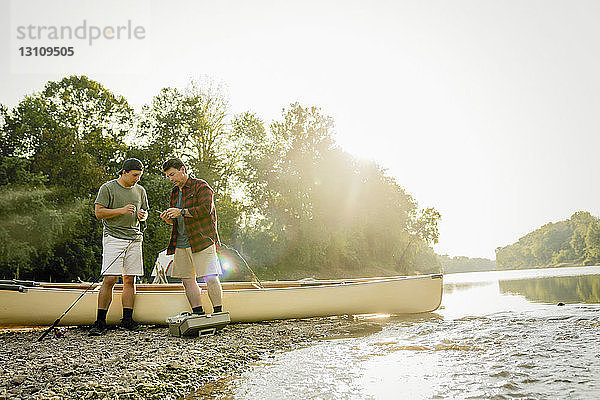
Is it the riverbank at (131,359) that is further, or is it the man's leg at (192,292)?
the man's leg at (192,292)

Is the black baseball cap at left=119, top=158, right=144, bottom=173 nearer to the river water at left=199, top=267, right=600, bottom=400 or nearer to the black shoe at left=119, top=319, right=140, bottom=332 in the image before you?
the black shoe at left=119, top=319, right=140, bottom=332

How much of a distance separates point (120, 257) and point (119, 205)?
1.95 feet

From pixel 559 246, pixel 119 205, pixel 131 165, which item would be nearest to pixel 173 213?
pixel 119 205

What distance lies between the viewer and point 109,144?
21.1 metres

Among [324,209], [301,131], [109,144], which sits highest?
[301,131]

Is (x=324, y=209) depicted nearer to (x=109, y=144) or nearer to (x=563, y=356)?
(x=109, y=144)

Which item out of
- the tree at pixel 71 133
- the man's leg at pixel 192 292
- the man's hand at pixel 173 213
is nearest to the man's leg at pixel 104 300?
the man's leg at pixel 192 292

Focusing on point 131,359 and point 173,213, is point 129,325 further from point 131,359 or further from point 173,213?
point 131,359

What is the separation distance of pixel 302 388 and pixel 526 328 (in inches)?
126

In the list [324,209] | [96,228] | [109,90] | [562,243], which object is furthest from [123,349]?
[562,243]

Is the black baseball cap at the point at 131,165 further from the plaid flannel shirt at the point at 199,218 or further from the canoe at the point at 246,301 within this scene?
the canoe at the point at 246,301

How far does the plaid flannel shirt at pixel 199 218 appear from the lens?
16.4ft

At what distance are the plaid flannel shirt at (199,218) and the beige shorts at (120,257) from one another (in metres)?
0.39

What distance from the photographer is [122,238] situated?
5.07 metres
